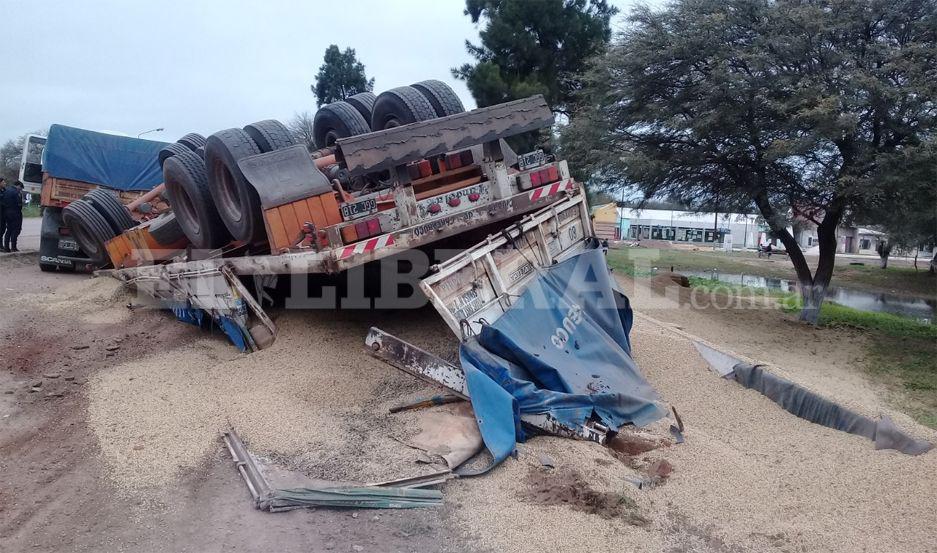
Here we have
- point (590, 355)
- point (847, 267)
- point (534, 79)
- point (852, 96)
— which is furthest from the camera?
point (847, 267)

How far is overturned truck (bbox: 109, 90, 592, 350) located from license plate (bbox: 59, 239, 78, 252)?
16.6 feet

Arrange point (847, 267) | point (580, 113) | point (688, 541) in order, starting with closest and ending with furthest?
point (688, 541), point (580, 113), point (847, 267)

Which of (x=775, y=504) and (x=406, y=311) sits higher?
(x=406, y=311)

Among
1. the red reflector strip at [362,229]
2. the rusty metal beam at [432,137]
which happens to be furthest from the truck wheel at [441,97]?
the red reflector strip at [362,229]

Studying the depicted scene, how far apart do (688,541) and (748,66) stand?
31.3ft

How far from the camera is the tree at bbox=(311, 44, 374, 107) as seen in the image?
30.4 meters

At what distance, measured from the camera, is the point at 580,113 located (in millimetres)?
14375

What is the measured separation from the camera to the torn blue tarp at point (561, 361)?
448 centimetres

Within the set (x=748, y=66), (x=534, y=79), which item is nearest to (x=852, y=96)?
(x=748, y=66)

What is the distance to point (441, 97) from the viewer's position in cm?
715

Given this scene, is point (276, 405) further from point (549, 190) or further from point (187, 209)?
point (187, 209)

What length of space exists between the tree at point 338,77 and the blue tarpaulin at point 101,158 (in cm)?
1774

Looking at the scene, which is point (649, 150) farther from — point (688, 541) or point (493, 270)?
point (688, 541)

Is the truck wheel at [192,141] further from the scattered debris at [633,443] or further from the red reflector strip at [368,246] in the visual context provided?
the scattered debris at [633,443]
